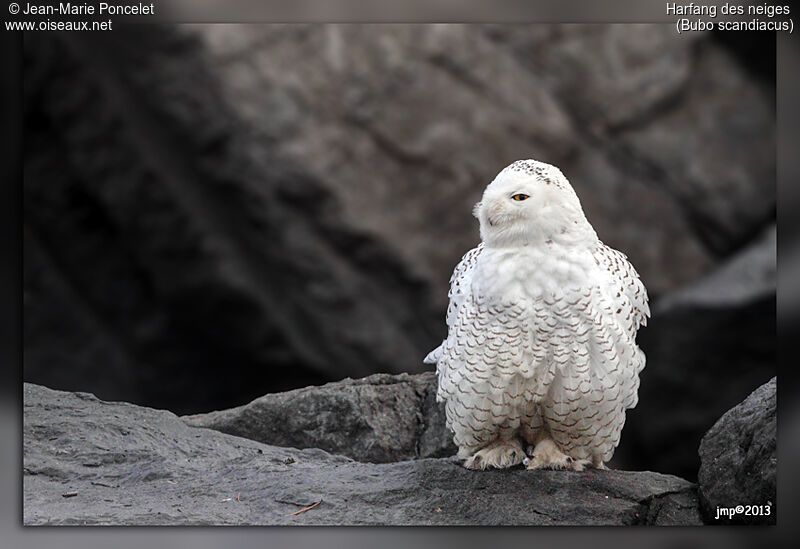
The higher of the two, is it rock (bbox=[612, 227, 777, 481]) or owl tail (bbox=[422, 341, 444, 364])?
rock (bbox=[612, 227, 777, 481])

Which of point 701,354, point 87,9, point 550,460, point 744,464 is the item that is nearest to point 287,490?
point 550,460

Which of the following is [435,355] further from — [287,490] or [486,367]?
[287,490]

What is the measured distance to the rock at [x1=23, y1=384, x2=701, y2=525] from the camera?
239cm

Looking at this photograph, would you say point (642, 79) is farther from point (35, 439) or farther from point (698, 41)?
point (35, 439)

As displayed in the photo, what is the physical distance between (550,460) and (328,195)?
1962mm

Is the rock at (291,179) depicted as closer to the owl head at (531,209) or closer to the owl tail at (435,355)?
the owl tail at (435,355)

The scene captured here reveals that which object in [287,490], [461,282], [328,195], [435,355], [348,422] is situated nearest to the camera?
[287,490]

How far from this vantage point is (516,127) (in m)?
4.35

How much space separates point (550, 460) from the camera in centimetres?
253

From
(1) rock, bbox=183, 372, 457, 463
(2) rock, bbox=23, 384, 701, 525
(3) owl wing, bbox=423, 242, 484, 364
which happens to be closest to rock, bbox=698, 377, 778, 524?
(2) rock, bbox=23, 384, 701, 525

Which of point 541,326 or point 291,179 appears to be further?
point 291,179

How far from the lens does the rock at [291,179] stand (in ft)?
13.3

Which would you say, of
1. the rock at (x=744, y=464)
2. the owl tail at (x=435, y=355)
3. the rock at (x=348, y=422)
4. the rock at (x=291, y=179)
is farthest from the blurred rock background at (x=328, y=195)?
the rock at (x=744, y=464)

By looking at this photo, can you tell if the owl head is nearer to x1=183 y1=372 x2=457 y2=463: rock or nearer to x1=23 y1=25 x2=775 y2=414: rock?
x1=183 y1=372 x2=457 y2=463: rock
